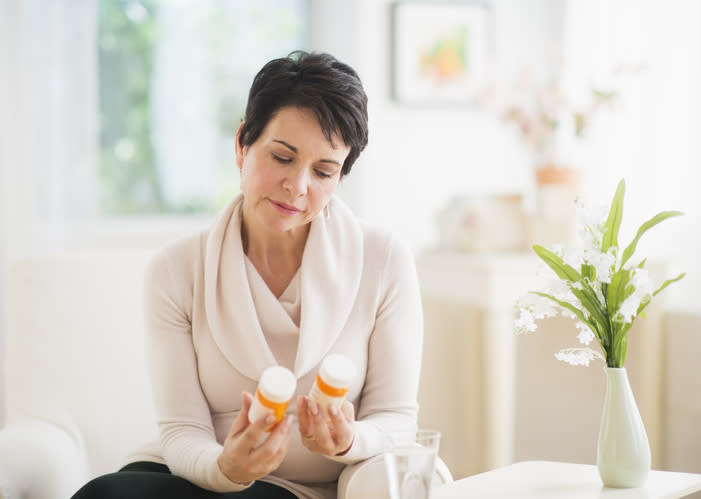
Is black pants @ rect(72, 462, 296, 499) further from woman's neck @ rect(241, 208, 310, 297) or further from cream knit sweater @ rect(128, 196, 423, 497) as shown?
woman's neck @ rect(241, 208, 310, 297)

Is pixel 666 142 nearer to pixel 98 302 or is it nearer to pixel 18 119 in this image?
pixel 98 302

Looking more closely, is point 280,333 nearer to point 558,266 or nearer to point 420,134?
point 558,266

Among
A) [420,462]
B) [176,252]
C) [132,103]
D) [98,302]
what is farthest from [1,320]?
[420,462]

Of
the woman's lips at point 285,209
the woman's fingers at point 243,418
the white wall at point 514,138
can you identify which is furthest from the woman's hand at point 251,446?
the white wall at point 514,138

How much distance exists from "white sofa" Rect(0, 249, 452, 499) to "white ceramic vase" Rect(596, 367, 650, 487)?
A: 1078mm

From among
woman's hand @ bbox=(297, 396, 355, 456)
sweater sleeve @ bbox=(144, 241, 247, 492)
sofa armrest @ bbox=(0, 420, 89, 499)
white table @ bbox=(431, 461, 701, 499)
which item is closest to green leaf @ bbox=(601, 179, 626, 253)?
white table @ bbox=(431, 461, 701, 499)

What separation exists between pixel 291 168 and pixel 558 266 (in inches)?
18.5

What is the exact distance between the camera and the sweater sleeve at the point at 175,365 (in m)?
1.49

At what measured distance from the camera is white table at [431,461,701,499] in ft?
4.46

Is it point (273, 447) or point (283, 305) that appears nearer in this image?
point (273, 447)

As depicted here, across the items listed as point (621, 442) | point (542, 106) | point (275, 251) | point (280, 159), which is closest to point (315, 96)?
point (280, 159)

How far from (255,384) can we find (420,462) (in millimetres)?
516

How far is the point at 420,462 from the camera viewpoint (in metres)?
→ 1.14

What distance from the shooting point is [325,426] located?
127 centimetres
